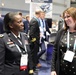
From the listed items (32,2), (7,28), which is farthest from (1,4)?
(7,28)

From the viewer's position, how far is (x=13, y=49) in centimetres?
248

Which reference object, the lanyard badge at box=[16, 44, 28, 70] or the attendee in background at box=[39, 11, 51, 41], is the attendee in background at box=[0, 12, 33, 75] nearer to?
the lanyard badge at box=[16, 44, 28, 70]

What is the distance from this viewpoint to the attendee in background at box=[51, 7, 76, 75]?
259cm

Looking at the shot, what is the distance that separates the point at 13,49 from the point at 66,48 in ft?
2.02

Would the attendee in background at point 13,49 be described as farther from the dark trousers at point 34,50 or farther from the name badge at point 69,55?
the dark trousers at point 34,50

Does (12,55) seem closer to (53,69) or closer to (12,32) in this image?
(12,32)

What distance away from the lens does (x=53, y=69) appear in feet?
9.05

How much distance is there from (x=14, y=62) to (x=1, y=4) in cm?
1179

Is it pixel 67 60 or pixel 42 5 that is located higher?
pixel 42 5

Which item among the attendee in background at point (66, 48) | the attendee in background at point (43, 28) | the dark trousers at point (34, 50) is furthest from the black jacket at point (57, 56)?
the attendee in background at point (43, 28)

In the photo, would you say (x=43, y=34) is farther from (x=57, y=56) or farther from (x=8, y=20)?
(x=8, y=20)

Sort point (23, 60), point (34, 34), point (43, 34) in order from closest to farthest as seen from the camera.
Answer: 1. point (23, 60)
2. point (34, 34)
3. point (43, 34)

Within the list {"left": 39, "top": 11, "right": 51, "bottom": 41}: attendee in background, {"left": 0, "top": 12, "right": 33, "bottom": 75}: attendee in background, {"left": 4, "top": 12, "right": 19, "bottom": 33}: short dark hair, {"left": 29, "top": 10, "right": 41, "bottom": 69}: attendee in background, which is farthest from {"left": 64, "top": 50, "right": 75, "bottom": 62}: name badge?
{"left": 39, "top": 11, "right": 51, "bottom": 41}: attendee in background

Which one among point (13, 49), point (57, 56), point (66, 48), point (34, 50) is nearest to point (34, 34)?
point (34, 50)
